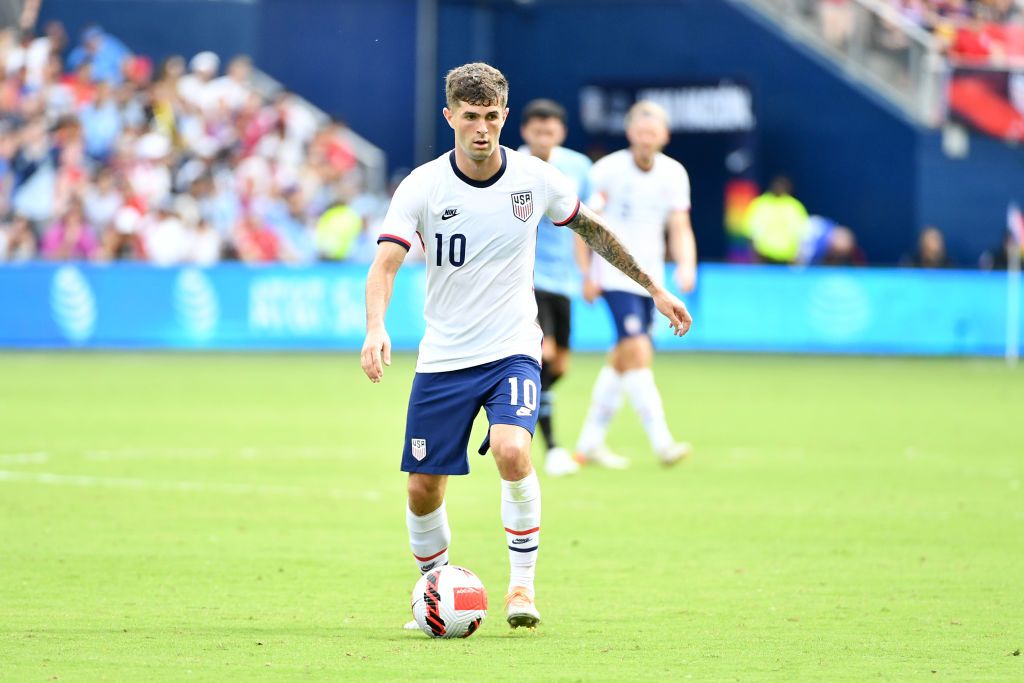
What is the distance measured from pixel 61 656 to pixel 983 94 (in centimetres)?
2483

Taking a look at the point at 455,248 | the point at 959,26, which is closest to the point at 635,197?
the point at 455,248

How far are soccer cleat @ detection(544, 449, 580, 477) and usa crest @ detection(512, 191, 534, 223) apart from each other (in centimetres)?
577

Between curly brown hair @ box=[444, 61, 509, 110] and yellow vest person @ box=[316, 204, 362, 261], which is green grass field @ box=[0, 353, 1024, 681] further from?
yellow vest person @ box=[316, 204, 362, 261]

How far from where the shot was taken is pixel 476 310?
7.36 meters

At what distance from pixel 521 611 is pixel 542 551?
2.37 meters

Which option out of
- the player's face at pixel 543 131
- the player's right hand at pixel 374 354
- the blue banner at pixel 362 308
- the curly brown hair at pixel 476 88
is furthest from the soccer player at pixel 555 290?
the blue banner at pixel 362 308

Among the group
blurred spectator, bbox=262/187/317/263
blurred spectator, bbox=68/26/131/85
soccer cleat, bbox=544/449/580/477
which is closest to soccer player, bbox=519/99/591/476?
soccer cleat, bbox=544/449/580/477

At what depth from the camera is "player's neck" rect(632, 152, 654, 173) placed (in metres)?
13.1

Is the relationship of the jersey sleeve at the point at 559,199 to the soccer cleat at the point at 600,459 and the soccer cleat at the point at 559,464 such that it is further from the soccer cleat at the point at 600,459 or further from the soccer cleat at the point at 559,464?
the soccer cleat at the point at 600,459

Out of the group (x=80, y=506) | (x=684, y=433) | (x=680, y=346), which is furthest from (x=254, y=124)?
(x=80, y=506)

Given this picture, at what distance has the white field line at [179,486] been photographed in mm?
11742

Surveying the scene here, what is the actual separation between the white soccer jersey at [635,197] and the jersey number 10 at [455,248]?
19.4 feet

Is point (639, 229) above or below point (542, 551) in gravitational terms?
above

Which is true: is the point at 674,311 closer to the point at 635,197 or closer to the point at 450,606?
the point at 450,606
